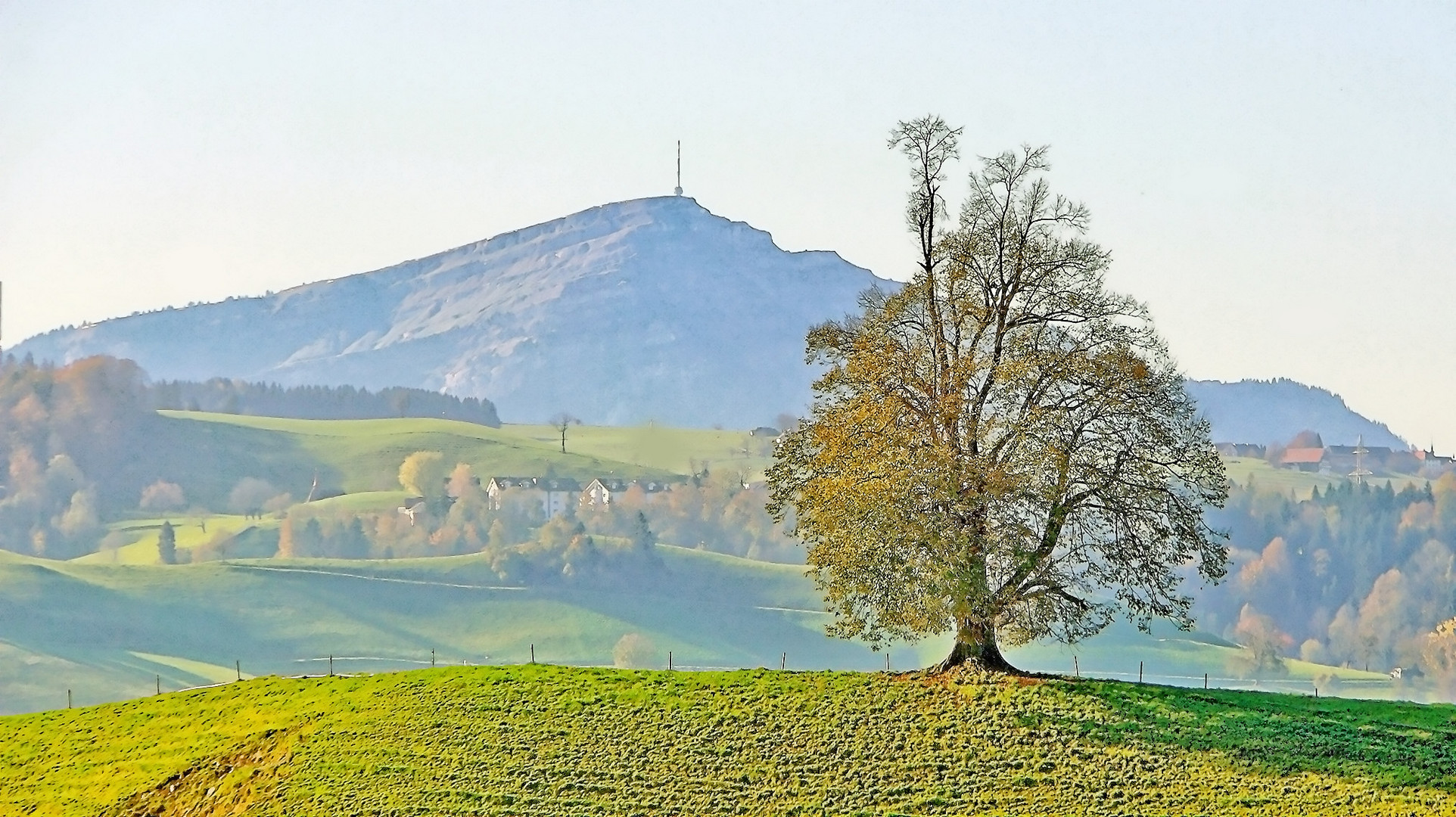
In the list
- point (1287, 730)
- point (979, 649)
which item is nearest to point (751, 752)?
point (979, 649)

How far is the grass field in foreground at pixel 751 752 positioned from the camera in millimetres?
46719

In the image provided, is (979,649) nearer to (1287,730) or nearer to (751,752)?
(751,752)

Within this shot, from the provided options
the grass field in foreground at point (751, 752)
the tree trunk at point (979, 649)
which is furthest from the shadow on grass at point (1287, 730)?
the tree trunk at point (979, 649)

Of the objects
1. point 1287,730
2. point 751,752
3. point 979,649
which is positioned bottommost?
point 751,752

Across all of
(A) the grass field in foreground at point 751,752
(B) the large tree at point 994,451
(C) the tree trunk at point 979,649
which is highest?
(B) the large tree at point 994,451

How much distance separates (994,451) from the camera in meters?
54.7

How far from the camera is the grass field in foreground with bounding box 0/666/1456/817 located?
4672cm

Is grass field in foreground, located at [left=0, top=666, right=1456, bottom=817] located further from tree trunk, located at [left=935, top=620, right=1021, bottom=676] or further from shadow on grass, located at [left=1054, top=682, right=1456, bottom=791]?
tree trunk, located at [left=935, top=620, right=1021, bottom=676]

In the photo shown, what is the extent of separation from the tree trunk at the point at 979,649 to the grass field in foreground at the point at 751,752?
1.29m

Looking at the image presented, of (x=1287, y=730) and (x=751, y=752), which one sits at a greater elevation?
(x=1287, y=730)

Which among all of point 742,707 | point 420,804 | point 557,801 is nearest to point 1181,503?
point 742,707

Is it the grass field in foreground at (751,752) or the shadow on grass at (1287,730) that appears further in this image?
the shadow on grass at (1287,730)

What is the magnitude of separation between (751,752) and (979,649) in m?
9.52

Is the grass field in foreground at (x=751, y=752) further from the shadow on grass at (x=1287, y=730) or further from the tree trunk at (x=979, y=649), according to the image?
the tree trunk at (x=979, y=649)
